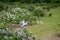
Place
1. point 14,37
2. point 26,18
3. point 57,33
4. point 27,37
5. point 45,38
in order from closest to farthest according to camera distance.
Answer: point 14,37 < point 27,37 < point 45,38 < point 57,33 < point 26,18

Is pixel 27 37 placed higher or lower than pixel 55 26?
higher

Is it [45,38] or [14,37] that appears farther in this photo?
[45,38]

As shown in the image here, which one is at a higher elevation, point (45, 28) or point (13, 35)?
point (13, 35)

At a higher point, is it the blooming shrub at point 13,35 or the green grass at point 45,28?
the blooming shrub at point 13,35

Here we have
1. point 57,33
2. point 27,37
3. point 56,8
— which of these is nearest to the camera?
point 27,37

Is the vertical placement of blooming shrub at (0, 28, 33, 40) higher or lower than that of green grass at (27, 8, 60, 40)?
higher

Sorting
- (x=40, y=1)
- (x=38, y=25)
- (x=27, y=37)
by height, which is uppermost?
(x=27, y=37)

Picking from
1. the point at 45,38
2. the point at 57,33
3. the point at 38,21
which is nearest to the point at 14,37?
the point at 45,38

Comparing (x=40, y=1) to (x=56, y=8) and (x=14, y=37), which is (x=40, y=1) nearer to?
(x=56, y=8)

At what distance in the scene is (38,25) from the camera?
630 inches

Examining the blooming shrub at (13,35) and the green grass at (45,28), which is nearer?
the blooming shrub at (13,35)

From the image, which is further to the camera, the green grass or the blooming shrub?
the green grass

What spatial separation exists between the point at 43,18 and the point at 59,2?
8169 millimetres

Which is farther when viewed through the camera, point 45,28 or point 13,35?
point 45,28
